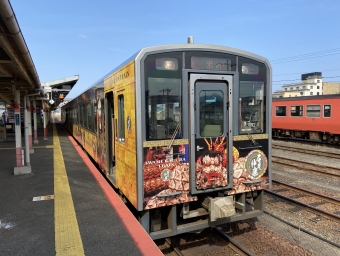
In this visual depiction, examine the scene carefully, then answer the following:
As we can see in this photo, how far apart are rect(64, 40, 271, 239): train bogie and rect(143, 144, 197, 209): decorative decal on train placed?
0.05ft

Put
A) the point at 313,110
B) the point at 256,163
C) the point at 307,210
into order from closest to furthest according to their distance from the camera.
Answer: the point at 256,163 → the point at 307,210 → the point at 313,110

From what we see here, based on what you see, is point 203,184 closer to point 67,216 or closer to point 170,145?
point 170,145

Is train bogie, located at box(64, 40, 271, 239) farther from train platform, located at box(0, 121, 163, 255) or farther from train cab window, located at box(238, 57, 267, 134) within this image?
train platform, located at box(0, 121, 163, 255)

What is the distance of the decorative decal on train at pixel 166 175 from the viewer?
13.0 ft

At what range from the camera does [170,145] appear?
401cm

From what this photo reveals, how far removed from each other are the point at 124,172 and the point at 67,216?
3.70ft

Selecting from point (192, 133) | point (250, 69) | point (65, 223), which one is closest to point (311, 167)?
point (250, 69)

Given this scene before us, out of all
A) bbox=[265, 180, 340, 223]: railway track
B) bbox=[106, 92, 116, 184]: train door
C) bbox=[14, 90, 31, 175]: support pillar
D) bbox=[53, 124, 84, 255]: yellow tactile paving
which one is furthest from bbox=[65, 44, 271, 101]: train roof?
bbox=[14, 90, 31, 175]: support pillar

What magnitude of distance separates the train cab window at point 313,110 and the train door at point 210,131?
15.0m

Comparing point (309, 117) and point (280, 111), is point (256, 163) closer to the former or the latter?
point (309, 117)

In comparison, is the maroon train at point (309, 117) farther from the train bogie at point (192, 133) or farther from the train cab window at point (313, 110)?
the train bogie at point (192, 133)

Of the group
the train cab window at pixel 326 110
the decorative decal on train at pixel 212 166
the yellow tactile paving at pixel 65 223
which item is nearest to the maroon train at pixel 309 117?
the train cab window at pixel 326 110

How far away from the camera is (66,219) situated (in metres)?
4.39

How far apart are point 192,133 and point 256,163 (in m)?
1.40
